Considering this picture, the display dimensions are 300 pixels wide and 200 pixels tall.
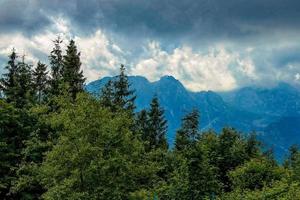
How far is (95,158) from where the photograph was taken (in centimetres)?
2789

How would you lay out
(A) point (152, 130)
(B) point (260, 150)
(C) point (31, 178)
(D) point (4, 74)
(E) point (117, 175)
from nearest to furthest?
1. (E) point (117, 175)
2. (C) point (31, 178)
3. (D) point (4, 74)
4. (B) point (260, 150)
5. (A) point (152, 130)

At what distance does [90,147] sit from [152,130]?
44597mm

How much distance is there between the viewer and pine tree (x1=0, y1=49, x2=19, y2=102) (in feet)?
135

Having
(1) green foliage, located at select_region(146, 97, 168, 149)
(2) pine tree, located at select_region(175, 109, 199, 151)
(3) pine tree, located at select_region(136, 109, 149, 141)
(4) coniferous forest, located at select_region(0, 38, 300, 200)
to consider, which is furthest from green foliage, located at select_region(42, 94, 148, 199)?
(2) pine tree, located at select_region(175, 109, 199, 151)

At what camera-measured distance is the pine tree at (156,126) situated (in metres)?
71.2

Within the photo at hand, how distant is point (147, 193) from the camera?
1143 inches

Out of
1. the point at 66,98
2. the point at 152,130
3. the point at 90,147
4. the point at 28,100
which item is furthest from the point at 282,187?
the point at 152,130

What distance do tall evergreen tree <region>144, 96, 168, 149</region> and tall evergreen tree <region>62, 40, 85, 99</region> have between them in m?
18.2

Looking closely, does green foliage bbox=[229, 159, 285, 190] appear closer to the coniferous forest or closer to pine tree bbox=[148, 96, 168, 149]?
the coniferous forest

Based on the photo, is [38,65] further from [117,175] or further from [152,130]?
[117,175]

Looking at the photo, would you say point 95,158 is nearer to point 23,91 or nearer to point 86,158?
point 86,158

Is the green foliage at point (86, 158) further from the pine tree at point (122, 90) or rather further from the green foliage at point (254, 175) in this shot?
the pine tree at point (122, 90)

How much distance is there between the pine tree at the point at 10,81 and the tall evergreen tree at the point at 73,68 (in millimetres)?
5746

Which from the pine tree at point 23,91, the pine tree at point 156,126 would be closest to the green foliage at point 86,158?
the pine tree at point 23,91
